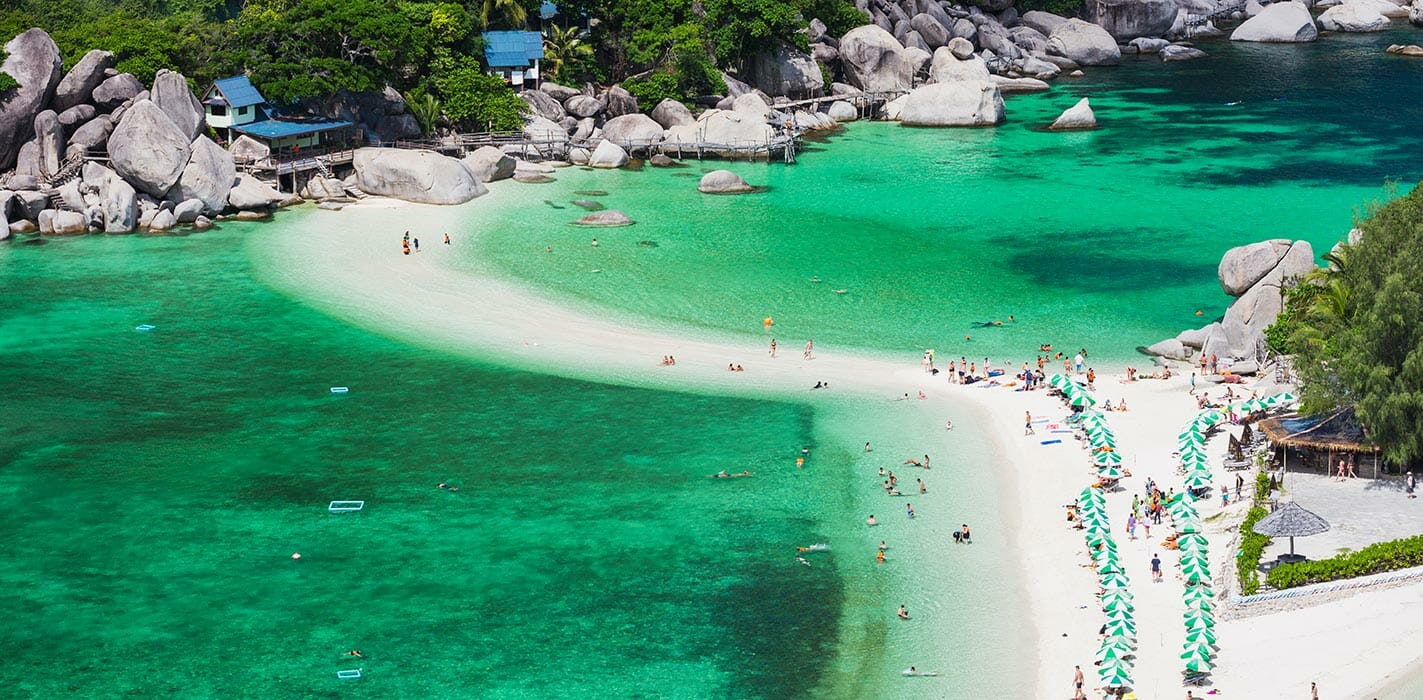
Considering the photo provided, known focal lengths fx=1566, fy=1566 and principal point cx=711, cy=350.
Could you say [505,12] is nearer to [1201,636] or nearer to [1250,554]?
[1250,554]

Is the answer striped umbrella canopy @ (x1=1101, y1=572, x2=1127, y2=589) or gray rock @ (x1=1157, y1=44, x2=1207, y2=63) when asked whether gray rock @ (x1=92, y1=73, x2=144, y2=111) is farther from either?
gray rock @ (x1=1157, y1=44, x2=1207, y2=63)

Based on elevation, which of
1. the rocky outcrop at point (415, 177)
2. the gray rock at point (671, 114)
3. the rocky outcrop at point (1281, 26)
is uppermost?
the rocky outcrop at point (1281, 26)

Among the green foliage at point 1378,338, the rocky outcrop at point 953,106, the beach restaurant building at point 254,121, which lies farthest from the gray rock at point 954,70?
the green foliage at point 1378,338

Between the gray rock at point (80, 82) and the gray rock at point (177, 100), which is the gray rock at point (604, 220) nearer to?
the gray rock at point (177, 100)

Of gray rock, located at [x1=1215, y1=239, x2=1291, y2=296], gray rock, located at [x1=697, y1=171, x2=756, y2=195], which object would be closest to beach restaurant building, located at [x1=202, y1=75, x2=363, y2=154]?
gray rock, located at [x1=697, y1=171, x2=756, y2=195]

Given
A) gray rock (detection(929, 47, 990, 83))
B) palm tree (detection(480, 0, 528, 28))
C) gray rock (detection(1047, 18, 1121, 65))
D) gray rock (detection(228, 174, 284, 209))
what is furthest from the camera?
gray rock (detection(1047, 18, 1121, 65))

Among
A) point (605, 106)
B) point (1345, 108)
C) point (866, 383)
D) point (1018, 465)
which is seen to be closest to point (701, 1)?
point (605, 106)

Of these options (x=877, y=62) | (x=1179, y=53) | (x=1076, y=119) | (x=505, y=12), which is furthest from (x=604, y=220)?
(x=1179, y=53)
